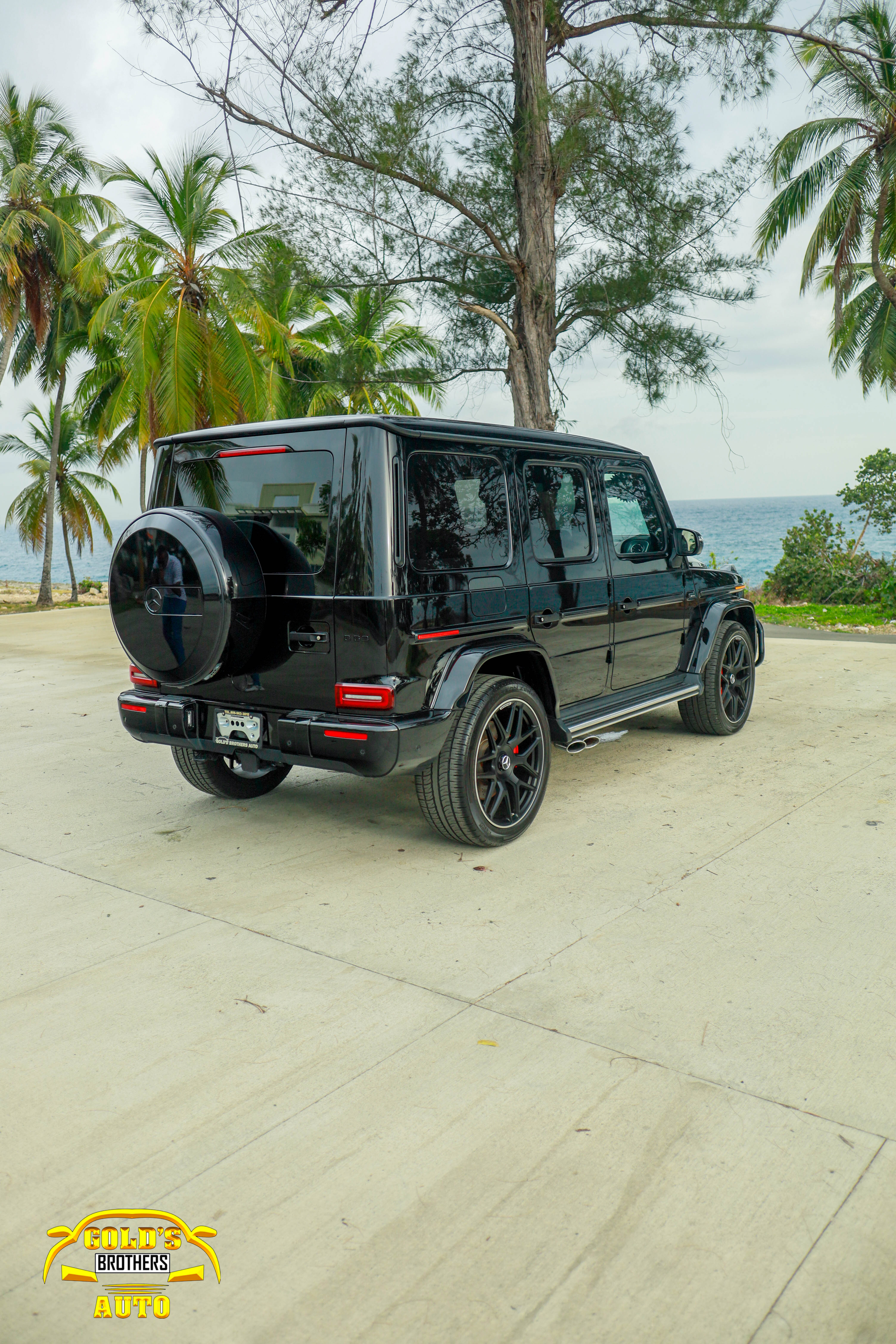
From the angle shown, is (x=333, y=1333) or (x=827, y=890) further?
(x=827, y=890)

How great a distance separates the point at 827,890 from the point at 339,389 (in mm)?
7810

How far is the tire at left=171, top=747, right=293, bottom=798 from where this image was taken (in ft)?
17.6

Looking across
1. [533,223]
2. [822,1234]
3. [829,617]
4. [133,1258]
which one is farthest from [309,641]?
[829,617]

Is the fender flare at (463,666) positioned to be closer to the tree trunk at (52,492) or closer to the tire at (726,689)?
the tire at (726,689)

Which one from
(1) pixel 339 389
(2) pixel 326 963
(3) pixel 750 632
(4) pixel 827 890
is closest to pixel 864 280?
(1) pixel 339 389

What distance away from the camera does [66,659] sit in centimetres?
1162

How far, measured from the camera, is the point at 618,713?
556 centimetres

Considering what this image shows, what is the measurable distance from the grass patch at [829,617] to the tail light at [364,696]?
10424 mm

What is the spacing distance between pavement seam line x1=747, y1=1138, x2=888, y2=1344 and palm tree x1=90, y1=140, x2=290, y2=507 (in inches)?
632

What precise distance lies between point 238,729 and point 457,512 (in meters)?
1.41

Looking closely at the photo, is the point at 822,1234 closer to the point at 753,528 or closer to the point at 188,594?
the point at 188,594

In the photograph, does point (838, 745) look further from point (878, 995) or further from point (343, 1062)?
point (343, 1062)

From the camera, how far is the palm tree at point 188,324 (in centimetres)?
1705

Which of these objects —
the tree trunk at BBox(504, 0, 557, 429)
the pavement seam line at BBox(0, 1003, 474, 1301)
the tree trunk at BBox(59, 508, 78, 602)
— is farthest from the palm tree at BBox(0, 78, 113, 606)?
the pavement seam line at BBox(0, 1003, 474, 1301)
